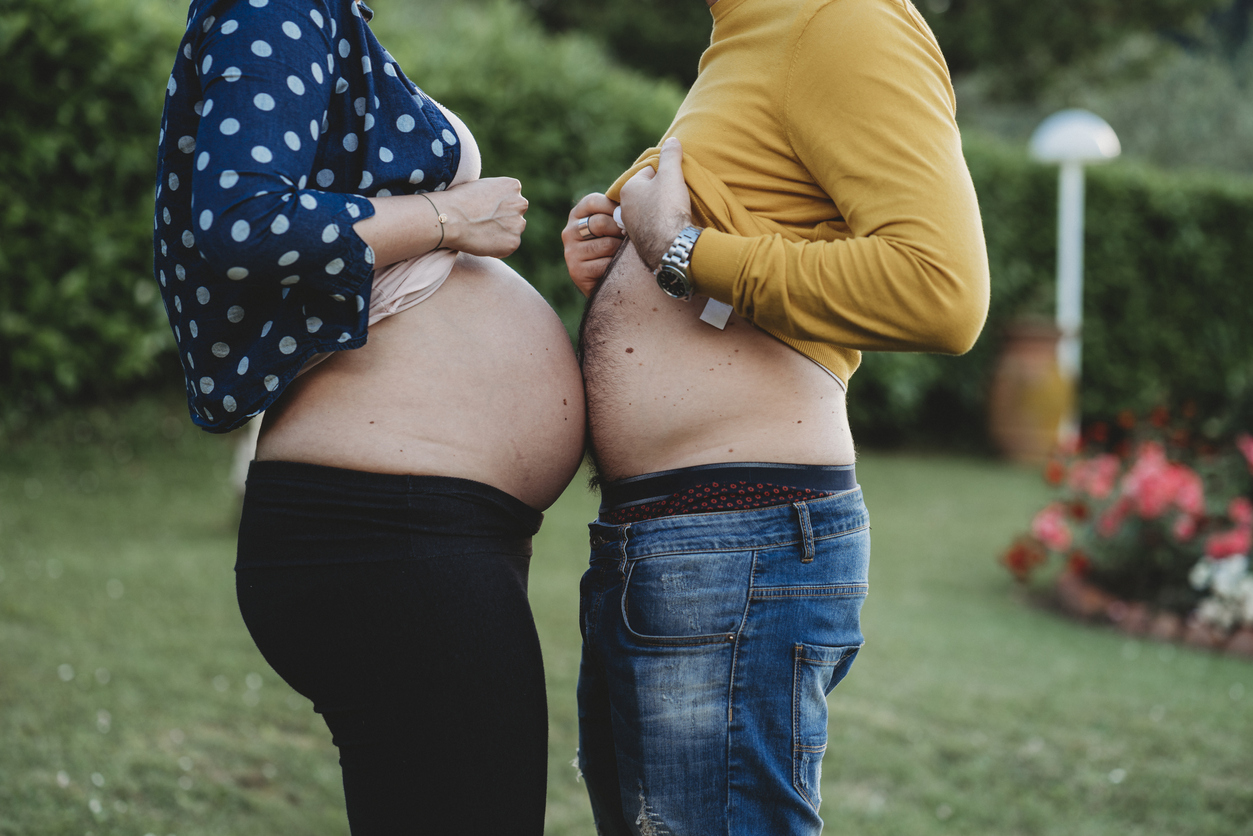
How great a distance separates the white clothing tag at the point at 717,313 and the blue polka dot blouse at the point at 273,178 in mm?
388

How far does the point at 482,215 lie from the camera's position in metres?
1.37

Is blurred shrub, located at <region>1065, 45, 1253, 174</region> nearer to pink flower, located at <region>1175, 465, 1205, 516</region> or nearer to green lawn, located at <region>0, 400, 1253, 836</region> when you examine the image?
pink flower, located at <region>1175, 465, 1205, 516</region>

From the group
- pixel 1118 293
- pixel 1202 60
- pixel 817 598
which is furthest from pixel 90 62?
pixel 1202 60

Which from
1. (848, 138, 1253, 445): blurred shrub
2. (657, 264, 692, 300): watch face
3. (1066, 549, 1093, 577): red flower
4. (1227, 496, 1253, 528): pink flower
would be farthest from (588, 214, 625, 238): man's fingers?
(848, 138, 1253, 445): blurred shrub

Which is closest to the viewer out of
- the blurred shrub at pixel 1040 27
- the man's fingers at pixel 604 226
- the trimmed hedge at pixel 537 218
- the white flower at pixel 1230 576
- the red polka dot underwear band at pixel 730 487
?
the red polka dot underwear band at pixel 730 487

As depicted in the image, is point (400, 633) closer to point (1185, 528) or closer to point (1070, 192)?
point (1185, 528)

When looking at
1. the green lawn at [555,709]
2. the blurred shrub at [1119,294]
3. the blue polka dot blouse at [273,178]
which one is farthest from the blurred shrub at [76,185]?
the blurred shrub at [1119,294]

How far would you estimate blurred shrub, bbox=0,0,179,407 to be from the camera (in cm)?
561

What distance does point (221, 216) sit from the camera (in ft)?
3.78

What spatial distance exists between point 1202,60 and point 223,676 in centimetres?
2675

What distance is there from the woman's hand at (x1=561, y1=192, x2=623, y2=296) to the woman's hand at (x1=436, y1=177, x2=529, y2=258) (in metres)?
0.17

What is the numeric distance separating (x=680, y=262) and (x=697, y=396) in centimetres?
19

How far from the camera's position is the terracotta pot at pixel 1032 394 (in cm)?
1093

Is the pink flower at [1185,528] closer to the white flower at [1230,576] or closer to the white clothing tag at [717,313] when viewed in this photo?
the white flower at [1230,576]
